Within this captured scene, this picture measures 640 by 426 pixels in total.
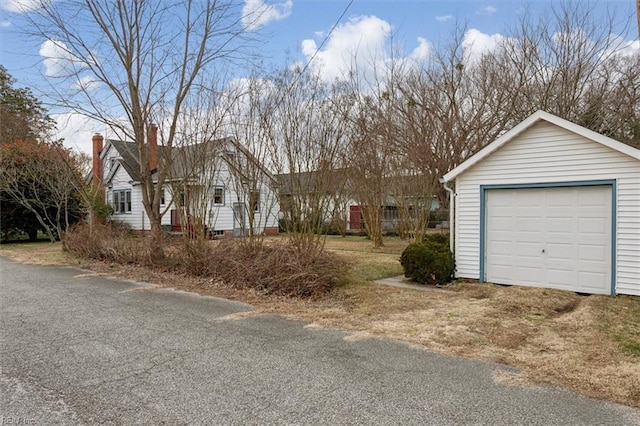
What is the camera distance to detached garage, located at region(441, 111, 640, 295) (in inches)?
315

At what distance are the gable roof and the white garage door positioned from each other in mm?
799

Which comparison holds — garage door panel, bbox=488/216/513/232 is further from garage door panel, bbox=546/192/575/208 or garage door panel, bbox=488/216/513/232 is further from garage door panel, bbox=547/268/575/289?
garage door panel, bbox=547/268/575/289

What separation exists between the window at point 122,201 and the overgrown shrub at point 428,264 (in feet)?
70.1

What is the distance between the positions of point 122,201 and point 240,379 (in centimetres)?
2544

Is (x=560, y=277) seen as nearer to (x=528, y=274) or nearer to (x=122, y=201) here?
(x=528, y=274)

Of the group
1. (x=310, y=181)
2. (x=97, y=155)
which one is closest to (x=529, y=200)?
(x=310, y=181)

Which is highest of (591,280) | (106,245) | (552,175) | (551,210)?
(552,175)

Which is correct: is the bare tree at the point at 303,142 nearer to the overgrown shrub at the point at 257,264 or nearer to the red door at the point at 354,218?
the overgrown shrub at the point at 257,264

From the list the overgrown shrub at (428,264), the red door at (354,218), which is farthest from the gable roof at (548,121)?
the red door at (354,218)

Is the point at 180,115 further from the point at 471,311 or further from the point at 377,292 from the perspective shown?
the point at 471,311

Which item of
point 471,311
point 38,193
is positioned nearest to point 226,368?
point 471,311

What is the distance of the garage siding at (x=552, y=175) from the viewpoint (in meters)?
7.92

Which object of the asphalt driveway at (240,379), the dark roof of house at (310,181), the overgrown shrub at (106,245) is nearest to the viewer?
the asphalt driveway at (240,379)

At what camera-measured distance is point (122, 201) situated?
2659 cm
